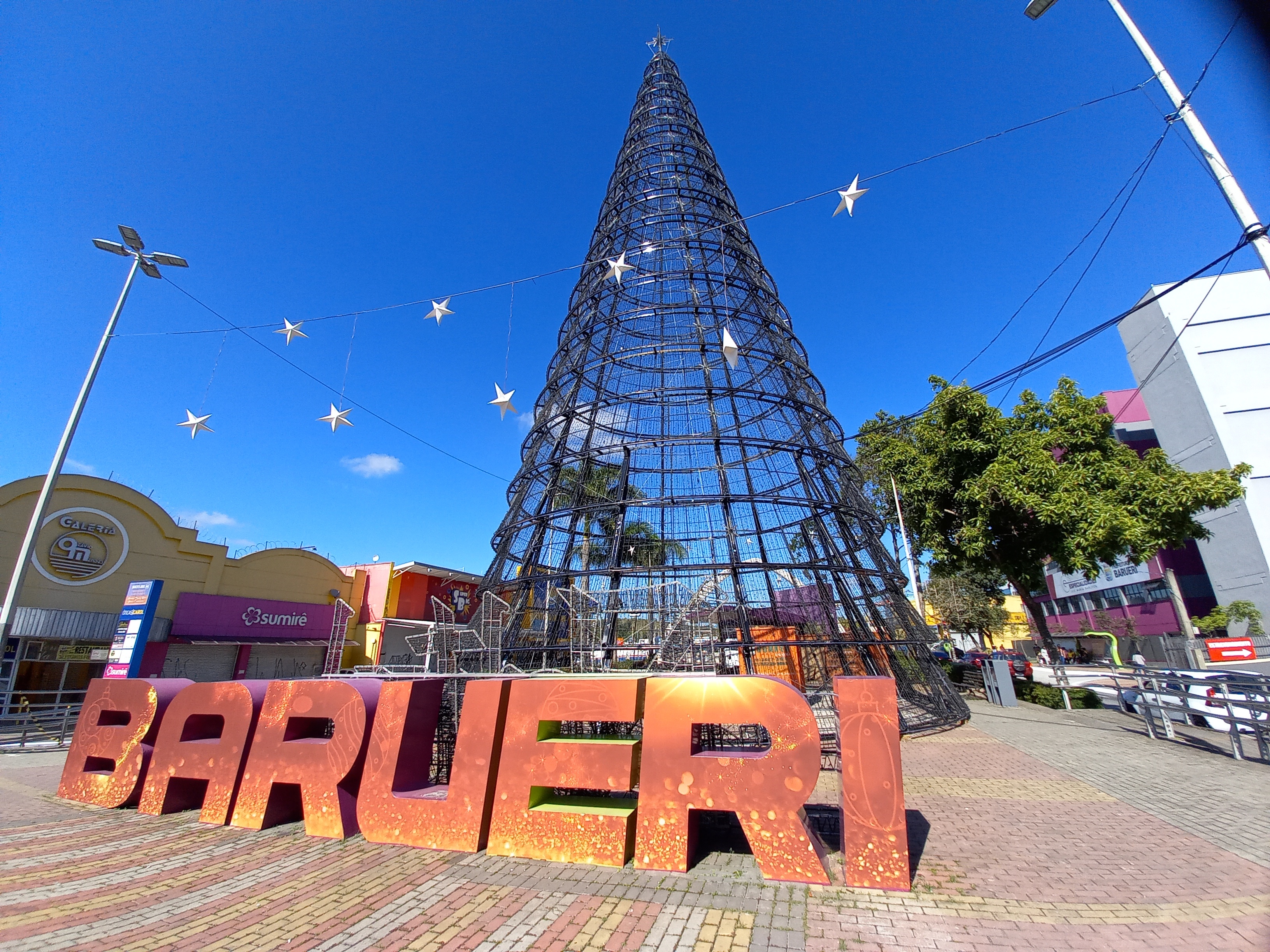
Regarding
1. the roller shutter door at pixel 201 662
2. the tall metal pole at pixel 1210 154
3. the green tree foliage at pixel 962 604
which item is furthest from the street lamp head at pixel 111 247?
the green tree foliage at pixel 962 604

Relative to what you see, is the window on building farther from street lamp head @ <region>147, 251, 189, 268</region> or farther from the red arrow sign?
street lamp head @ <region>147, 251, 189, 268</region>

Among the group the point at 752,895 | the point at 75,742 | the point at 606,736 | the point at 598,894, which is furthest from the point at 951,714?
the point at 75,742

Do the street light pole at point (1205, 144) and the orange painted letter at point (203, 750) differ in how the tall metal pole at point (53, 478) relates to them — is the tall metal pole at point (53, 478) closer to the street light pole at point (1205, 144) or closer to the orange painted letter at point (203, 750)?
the orange painted letter at point (203, 750)

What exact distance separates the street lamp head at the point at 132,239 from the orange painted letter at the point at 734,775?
1606 centimetres

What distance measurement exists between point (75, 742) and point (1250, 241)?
17526 mm

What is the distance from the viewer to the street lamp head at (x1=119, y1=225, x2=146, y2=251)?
39.6ft

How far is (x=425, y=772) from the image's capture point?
657 cm

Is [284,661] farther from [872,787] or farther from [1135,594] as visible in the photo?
[1135,594]

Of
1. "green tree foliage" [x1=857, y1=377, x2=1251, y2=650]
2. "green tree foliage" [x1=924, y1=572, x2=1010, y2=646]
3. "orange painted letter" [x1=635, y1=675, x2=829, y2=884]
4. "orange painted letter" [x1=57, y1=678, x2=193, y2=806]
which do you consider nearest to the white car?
"green tree foliage" [x1=857, y1=377, x2=1251, y2=650]

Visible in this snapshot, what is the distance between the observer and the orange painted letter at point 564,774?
5.40 meters

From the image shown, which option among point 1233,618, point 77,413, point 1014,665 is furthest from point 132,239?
point 1233,618

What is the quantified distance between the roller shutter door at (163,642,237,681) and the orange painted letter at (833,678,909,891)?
23803 millimetres

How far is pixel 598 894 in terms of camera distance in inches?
184

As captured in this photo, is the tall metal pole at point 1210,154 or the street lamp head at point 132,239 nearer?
the tall metal pole at point 1210,154
